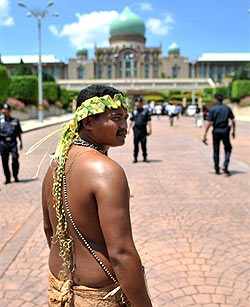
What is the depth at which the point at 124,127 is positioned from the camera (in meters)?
1.62

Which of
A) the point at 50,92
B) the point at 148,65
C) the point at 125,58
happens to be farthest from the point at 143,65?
the point at 50,92

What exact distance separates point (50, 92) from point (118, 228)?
43487 mm

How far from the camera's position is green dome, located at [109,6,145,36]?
257ft

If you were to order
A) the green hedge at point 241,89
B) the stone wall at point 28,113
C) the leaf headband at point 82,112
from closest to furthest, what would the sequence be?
the leaf headband at point 82,112 → the stone wall at point 28,113 → the green hedge at point 241,89

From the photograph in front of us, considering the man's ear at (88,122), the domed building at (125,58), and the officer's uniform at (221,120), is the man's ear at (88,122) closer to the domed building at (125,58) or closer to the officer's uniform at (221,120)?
the officer's uniform at (221,120)

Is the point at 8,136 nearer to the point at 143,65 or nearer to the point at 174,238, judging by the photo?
the point at 174,238

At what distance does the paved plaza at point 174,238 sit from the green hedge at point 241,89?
35406mm

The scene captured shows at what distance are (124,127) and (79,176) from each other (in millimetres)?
331

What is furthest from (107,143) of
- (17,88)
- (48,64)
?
(48,64)

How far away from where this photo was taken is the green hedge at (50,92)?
42312 mm

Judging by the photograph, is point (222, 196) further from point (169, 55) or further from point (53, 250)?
point (169, 55)

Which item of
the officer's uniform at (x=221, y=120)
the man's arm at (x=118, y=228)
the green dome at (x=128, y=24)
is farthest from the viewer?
the green dome at (x=128, y=24)

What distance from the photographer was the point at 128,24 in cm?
7844

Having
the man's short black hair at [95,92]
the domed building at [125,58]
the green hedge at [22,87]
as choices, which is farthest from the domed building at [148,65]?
the man's short black hair at [95,92]
